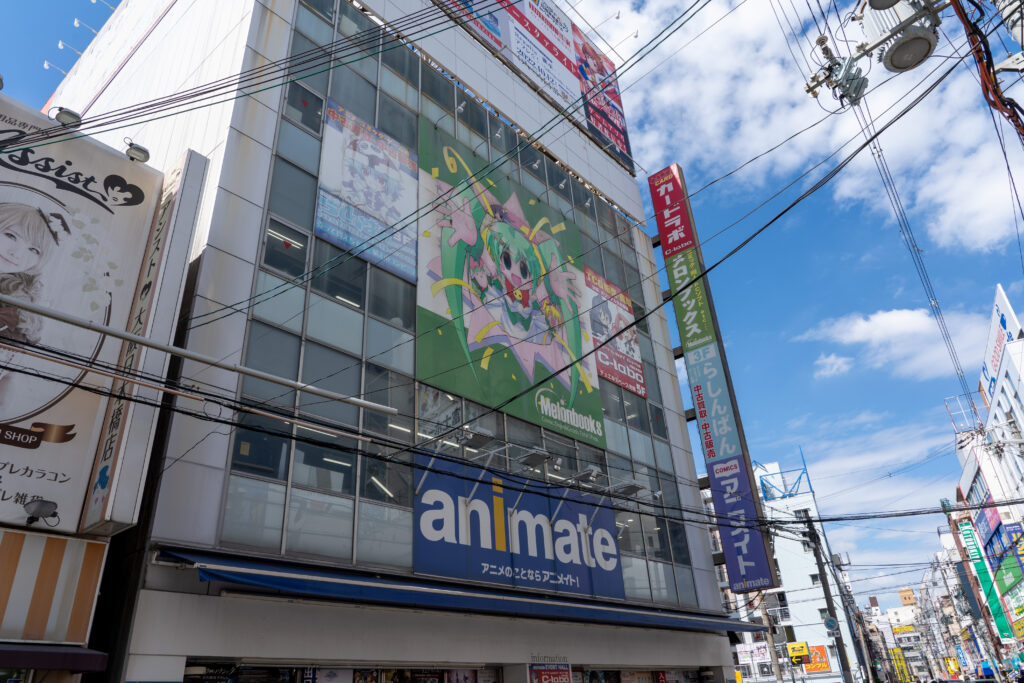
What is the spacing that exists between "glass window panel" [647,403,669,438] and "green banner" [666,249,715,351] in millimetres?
2830

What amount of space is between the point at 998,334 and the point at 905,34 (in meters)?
46.4

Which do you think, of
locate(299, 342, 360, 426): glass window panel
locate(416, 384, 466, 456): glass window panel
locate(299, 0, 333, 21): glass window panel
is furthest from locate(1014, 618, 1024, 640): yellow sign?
locate(299, 0, 333, 21): glass window panel

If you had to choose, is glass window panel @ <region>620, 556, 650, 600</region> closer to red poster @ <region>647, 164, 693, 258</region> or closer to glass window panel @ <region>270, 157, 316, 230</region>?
red poster @ <region>647, 164, 693, 258</region>

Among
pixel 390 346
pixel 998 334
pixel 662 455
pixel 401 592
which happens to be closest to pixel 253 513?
pixel 401 592

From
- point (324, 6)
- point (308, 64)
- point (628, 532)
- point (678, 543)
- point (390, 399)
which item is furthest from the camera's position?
point (678, 543)

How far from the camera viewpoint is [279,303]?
46.1ft

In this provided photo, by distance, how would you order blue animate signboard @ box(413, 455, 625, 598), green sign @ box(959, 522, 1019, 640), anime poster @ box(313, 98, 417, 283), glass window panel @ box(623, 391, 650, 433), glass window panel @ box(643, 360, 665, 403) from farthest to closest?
green sign @ box(959, 522, 1019, 640)
glass window panel @ box(643, 360, 665, 403)
glass window panel @ box(623, 391, 650, 433)
anime poster @ box(313, 98, 417, 283)
blue animate signboard @ box(413, 455, 625, 598)

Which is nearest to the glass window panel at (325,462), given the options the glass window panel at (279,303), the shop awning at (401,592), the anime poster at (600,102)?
the shop awning at (401,592)

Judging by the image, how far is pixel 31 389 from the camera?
1008 cm

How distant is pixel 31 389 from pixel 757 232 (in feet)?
37.3

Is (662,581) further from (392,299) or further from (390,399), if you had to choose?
(392,299)

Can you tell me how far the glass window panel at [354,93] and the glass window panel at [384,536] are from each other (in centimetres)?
1120

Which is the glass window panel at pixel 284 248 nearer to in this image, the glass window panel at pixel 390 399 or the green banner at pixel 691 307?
the glass window panel at pixel 390 399

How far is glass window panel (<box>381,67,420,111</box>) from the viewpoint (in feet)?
64.6
